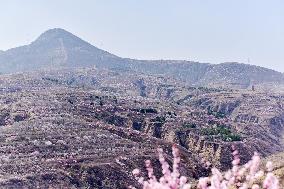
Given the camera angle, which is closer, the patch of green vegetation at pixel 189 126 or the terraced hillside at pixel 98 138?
the terraced hillside at pixel 98 138

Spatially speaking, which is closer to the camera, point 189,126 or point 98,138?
point 98,138

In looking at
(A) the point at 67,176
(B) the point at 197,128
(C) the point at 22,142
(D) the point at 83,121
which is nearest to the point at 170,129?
(B) the point at 197,128

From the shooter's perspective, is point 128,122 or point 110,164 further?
point 128,122

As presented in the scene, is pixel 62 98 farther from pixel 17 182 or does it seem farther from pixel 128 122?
pixel 17 182

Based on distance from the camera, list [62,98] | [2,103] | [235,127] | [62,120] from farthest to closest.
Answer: [235,127] → [62,98] → [2,103] → [62,120]

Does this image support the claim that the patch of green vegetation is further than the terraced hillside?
Yes

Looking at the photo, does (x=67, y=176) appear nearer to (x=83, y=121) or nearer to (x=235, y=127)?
(x=83, y=121)

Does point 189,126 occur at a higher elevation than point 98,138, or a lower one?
lower

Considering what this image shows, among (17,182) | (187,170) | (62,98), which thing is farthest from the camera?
(62,98)

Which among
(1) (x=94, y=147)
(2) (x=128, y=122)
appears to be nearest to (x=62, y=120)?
(1) (x=94, y=147)
